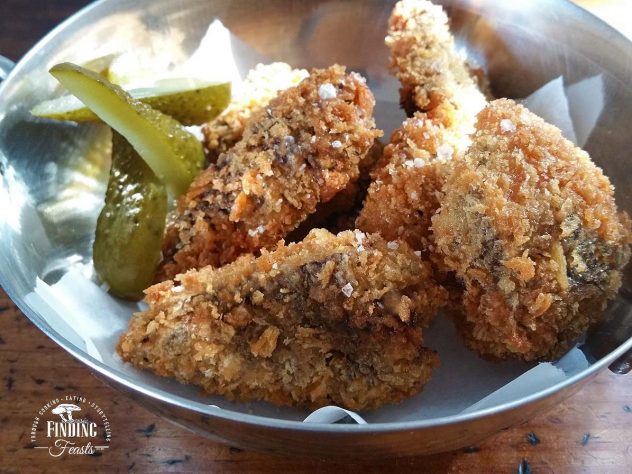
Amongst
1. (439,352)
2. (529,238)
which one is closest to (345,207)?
(439,352)

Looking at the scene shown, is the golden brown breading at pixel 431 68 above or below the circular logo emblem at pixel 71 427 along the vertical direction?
above

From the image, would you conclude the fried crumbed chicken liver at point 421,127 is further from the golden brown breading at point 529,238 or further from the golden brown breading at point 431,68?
the golden brown breading at point 529,238

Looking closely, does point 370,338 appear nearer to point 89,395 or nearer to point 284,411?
point 284,411

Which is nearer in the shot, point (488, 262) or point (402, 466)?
point (488, 262)

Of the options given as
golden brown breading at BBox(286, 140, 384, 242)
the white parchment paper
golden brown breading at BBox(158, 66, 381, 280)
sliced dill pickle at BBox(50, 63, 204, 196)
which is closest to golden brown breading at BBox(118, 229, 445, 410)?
the white parchment paper

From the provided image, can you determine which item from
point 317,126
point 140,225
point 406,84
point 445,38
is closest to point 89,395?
point 140,225

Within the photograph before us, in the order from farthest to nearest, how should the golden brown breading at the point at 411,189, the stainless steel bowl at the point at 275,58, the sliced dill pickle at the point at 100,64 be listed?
the sliced dill pickle at the point at 100,64
the golden brown breading at the point at 411,189
the stainless steel bowl at the point at 275,58

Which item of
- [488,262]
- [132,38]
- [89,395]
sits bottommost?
[89,395]

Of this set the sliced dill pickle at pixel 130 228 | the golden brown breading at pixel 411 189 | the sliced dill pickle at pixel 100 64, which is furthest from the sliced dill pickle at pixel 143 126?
the golden brown breading at pixel 411 189
